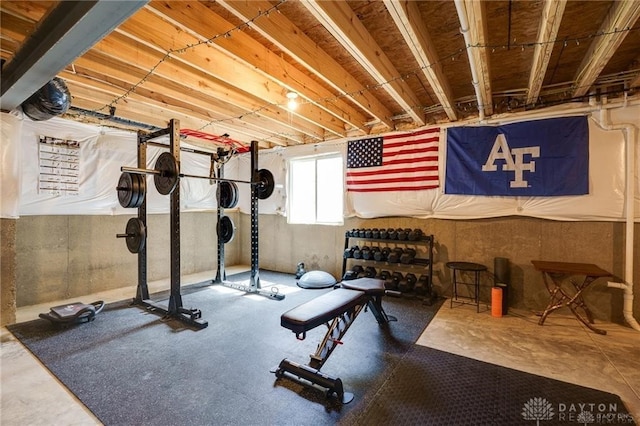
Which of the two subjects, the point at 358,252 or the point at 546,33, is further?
the point at 358,252

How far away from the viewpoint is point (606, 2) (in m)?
2.08

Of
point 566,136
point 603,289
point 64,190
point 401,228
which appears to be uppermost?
point 566,136

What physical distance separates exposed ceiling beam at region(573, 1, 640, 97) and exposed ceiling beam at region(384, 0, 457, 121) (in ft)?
3.96

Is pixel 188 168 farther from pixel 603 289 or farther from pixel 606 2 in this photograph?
pixel 603 289

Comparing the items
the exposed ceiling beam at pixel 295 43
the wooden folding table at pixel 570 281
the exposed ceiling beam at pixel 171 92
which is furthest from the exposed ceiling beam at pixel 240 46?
the wooden folding table at pixel 570 281

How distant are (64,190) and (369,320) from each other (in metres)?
4.80

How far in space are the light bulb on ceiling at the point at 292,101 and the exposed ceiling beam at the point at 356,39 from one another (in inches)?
44.6

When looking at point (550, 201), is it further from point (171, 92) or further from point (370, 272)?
point (171, 92)

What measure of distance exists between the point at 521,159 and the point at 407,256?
79.3 inches

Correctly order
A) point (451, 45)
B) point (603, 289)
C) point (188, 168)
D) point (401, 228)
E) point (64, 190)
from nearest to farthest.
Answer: point (451, 45) < point (603, 289) < point (64, 190) < point (401, 228) < point (188, 168)

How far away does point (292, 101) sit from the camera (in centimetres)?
366

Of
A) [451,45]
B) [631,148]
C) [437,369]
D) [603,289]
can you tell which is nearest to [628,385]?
[437,369]

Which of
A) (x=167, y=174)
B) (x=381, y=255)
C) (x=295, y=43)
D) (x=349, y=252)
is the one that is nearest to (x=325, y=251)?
(x=349, y=252)

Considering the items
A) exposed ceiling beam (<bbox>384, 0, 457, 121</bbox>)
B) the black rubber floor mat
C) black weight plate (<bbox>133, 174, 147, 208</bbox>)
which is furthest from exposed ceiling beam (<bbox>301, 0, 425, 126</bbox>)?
black weight plate (<bbox>133, 174, 147, 208</bbox>)
